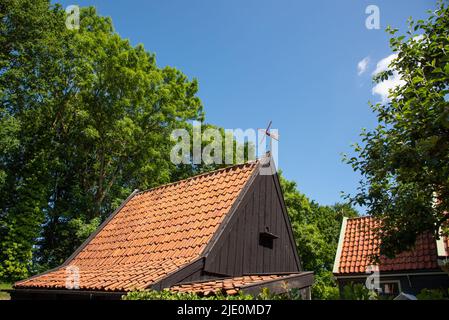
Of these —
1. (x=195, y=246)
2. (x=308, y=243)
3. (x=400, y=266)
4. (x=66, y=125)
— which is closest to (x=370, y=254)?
(x=400, y=266)

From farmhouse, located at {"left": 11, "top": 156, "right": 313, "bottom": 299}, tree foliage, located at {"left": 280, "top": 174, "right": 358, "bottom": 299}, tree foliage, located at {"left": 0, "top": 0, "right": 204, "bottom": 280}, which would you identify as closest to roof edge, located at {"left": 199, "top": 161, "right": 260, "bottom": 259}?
farmhouse, located at {"left": 11, "top": 156, "right": 313, "bottom": 299}

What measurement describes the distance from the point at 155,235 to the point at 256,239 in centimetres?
340

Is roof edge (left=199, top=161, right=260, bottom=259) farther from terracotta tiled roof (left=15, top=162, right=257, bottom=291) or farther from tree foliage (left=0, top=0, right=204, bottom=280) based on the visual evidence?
tree foliage (left=0, top=0, right=204, bottom=280)

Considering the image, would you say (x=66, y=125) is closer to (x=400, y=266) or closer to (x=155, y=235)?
(x=155, y=235)

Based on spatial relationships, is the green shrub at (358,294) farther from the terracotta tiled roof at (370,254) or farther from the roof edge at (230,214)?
the terracotta tiled roof at (370,254)

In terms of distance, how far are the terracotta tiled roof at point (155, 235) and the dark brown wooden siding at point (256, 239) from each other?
A: 0.51 m

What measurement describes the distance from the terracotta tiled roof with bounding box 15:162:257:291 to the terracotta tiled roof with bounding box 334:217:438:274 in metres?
5.59

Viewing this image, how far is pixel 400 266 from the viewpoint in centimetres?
1531

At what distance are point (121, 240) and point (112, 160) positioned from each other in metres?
15.2

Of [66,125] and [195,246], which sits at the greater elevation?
[66,125]

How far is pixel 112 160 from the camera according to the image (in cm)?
2714

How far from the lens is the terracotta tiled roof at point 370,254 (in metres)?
14.7
